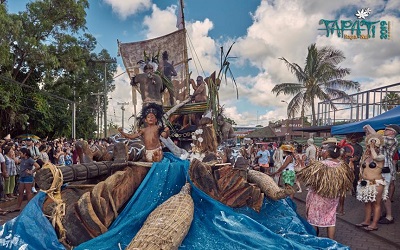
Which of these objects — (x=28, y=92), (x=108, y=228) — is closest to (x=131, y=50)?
(x=108, y=228)

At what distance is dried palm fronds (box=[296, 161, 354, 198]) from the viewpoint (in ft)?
16.7

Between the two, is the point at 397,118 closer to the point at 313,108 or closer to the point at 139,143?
the point at 139,143

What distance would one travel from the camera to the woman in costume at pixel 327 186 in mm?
5117

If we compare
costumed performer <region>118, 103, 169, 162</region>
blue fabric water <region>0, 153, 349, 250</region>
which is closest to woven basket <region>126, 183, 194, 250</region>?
blue fabric water <region>0, 153, 349, 250</region>

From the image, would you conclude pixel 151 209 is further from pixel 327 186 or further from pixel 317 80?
pixel 317 80

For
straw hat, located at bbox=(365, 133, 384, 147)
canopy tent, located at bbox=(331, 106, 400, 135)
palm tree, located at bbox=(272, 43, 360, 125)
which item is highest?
palm tree, located at bbox=(272, 43, 360, 125)

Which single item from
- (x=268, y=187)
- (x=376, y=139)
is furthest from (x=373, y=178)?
(x=268, y=187)

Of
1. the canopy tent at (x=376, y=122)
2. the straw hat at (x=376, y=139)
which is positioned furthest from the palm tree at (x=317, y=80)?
the straw hat at (x=376, y=139)

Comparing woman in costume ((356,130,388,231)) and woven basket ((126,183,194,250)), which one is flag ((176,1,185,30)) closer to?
woman in costume ((356,130,388,231))

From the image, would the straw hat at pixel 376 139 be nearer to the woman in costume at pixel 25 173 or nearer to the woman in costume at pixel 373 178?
the woman in costume at pixel 373 178

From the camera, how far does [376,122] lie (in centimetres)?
887

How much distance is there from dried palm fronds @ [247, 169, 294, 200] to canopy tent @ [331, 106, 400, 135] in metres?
4.14

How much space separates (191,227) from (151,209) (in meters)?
0.54

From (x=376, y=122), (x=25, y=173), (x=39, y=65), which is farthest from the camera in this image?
(x=39, y=65)
